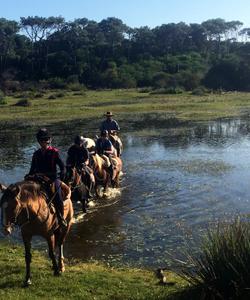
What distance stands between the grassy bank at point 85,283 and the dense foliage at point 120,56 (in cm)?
6192

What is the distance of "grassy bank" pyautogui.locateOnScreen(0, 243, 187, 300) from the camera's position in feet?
28.3

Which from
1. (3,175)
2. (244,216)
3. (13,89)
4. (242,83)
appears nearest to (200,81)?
(242,83)

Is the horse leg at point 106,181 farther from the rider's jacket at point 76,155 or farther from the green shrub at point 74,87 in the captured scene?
the green shrub at point 74,87

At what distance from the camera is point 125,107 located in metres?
52.2

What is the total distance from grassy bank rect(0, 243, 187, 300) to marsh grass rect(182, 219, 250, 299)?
66 cm

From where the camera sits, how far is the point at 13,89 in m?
79.3

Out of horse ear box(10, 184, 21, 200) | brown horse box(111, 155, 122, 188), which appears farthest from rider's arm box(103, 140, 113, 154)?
horse ear box(10, 184, 21, 200)

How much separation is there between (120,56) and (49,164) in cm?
9492

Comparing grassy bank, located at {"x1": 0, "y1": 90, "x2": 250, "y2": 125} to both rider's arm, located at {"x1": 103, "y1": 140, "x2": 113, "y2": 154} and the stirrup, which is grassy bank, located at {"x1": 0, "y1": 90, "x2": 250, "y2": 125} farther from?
the stirrup

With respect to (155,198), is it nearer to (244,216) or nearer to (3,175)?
(244,216)

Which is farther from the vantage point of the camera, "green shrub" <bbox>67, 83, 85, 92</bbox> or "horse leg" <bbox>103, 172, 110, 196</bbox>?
"green shrub" <bbox>67, 83, 85, 92</bbox>

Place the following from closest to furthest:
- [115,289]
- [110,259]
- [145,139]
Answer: [115,289]
[110,259]
[145,139]

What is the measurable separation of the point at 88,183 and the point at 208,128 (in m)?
20.2

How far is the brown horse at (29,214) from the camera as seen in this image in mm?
7957
